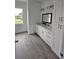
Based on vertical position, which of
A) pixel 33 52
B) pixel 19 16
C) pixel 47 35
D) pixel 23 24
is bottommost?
pixel 33 52

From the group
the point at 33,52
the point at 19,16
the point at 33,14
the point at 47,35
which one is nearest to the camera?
the point at 33,52

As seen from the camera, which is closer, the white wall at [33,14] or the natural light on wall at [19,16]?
the white wall at [33,14]

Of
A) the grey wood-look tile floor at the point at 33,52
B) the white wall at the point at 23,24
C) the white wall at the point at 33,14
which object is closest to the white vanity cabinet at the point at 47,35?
the grey wood-look tile floor at the point at 33,52

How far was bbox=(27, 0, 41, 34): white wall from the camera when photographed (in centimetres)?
689

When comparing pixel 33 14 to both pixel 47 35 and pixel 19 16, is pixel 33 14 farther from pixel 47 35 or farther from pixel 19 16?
pixel 47 35

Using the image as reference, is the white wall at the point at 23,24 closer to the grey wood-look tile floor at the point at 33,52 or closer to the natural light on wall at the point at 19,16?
the natural light on wall at the point at 19,16

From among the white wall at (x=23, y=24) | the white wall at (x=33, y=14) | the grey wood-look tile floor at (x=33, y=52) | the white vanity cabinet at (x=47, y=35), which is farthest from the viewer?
the white wall at (x=23, y=24)

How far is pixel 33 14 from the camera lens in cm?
707

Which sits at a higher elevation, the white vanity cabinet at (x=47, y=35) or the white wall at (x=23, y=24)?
the white wall at (x=23, y=24)

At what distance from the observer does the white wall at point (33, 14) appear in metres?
6.89

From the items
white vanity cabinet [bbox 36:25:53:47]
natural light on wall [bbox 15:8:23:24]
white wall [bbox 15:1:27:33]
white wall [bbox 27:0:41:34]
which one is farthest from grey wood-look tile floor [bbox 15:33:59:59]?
natural light on wall [bbox 15:8:23:24]

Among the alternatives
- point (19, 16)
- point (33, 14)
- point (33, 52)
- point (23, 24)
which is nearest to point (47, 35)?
point (33, 52)

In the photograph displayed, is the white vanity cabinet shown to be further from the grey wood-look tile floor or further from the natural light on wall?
the natural light on wall
